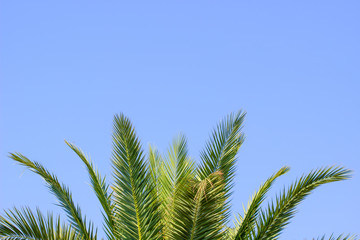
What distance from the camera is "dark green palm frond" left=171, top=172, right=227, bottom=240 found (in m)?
7.64

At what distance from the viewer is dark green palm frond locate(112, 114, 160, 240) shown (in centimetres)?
855

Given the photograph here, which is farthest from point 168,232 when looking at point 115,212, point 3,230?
point 3,230

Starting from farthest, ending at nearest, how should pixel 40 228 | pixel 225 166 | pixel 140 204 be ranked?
pixel 225 166
pixel 140 204
pixel 40 228

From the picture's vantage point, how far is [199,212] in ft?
25.6

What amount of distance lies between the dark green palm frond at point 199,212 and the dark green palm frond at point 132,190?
651mm

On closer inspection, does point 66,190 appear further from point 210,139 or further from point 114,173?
point 210,139

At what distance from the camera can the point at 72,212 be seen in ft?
28.7

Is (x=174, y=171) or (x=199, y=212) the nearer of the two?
(x=199, y=212)

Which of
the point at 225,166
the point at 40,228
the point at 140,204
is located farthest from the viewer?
the point at 225,166

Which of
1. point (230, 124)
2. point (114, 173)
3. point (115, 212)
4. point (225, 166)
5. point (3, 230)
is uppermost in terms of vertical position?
point (230, 124)

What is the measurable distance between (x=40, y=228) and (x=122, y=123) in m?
2.13

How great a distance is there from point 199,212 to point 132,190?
1.38 metres

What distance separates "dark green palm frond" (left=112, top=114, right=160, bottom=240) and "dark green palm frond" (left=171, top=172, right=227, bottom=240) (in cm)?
65

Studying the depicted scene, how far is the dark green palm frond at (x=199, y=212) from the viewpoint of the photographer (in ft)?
25.1
